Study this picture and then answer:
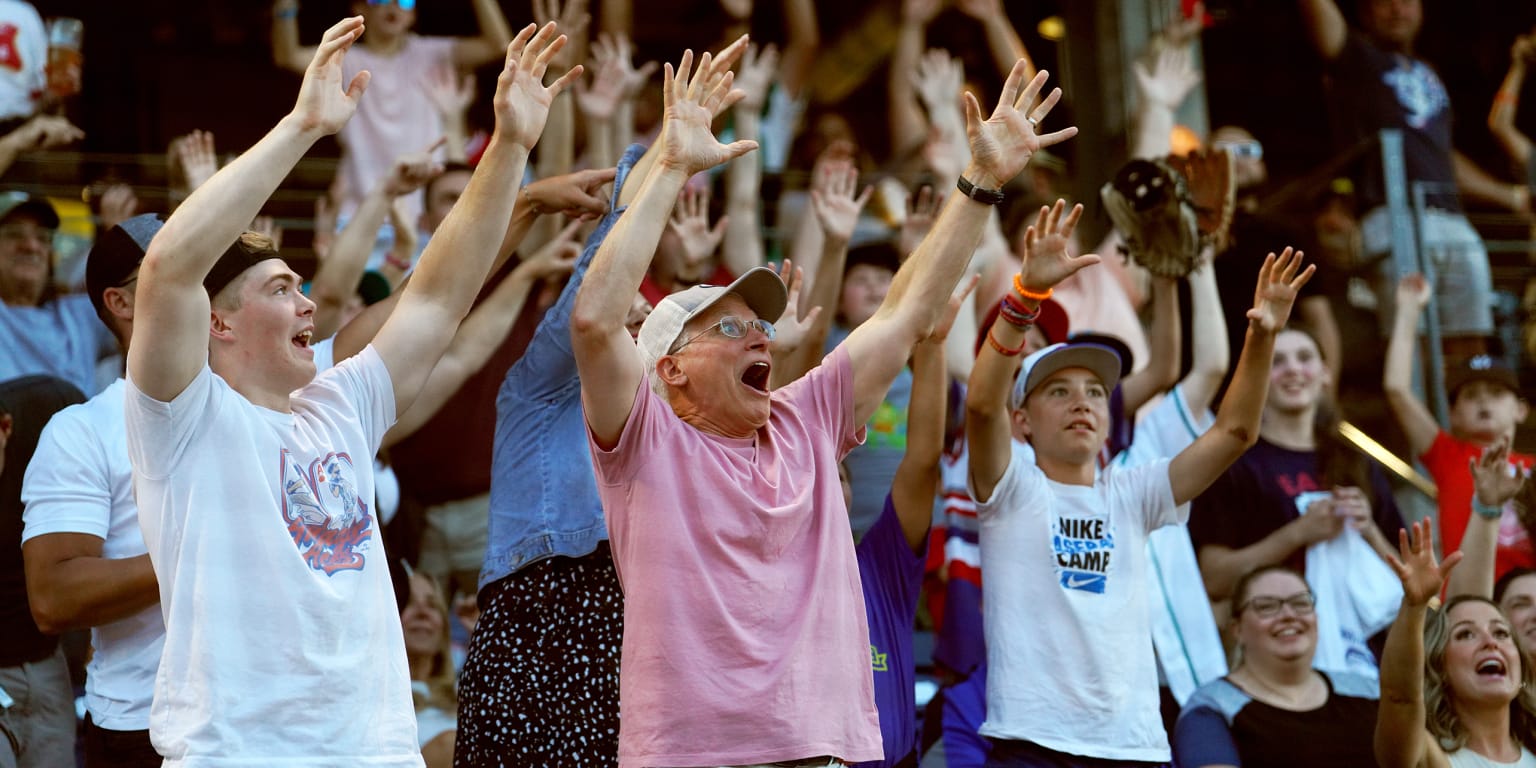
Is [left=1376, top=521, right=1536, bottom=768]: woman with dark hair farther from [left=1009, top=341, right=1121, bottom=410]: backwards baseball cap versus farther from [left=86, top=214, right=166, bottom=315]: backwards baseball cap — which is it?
[left=86, top=214, right=166, bottom=315]: backwards baseball cap

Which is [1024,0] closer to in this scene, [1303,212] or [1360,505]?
[1303,212]

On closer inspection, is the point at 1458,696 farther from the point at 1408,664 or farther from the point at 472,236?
the point at 472,236

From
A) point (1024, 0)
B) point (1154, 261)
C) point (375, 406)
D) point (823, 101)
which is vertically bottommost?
point (375, 406)

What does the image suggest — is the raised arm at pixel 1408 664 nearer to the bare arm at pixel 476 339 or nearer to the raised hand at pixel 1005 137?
the raised hand at pixel 1005 137

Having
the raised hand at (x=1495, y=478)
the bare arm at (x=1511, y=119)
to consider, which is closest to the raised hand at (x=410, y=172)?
the raised hand at (x=1495, y=478)

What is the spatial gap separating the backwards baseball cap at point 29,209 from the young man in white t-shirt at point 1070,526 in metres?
3.33

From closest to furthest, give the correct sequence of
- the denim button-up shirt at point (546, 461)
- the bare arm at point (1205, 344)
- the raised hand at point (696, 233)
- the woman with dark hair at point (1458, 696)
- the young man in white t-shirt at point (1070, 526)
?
the denim button-up shirt at point (546, 461) < the young man in white t-shirt at point (1070, 526) < the woman with dark hair at point (1458, 696) < the raised hand at point (696, 233) < the bare arm at point (1205, 344)

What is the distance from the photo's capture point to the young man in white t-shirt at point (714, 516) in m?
3.26

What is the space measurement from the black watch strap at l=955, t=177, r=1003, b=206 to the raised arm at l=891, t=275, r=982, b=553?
0.75 m

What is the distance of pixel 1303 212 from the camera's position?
27.9 feet

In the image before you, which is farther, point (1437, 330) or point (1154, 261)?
point (1437, 330)

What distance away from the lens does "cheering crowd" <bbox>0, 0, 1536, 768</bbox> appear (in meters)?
3.13

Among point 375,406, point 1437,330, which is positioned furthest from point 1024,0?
point 375,406

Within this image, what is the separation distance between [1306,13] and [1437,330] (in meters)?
1.93
